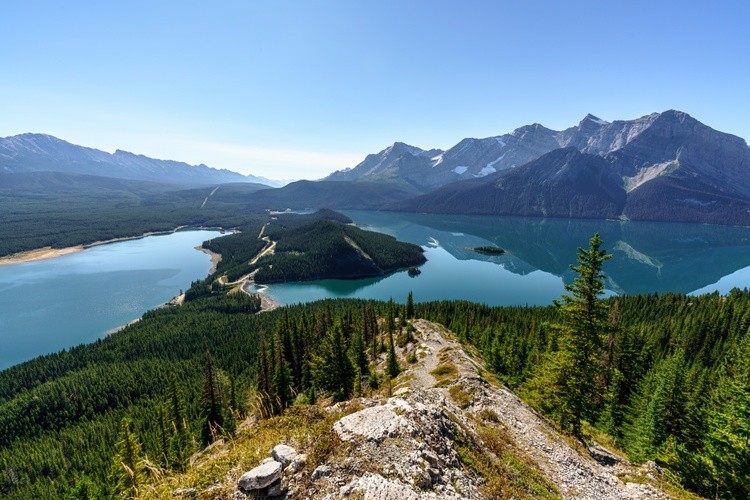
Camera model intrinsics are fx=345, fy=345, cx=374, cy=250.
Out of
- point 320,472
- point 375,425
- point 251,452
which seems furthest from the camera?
point 375,425

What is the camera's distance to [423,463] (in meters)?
13.8

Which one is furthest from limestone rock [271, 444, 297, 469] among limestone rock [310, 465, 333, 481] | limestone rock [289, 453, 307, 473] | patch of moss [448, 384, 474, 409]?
patch of moss [448, 384, 474, 409]

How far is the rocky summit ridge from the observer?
12.5m

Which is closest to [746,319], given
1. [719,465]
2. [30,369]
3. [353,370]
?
[719,465]

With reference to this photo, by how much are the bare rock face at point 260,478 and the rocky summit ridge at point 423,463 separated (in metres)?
0.03

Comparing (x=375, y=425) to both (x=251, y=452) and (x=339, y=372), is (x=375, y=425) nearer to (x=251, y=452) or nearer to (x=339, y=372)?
(x=251, y=452)

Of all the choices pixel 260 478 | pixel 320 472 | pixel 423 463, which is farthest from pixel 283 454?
pixel 423 463

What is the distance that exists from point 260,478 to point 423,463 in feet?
20.5

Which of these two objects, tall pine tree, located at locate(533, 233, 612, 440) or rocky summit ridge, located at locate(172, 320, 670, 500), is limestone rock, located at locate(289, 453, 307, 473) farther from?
A: tall pine tree, located at locate(533, 233, 612, 440)

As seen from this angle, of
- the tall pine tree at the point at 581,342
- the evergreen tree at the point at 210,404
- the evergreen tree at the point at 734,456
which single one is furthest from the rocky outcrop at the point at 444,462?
the evergreen tree at the point at 210,404

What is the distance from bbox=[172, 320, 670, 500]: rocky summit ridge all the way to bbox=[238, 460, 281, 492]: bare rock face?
0.03 metres

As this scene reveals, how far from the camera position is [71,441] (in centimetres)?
8300

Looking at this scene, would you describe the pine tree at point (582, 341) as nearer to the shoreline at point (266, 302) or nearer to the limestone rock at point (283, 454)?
the limestone rock at point (283, 454)

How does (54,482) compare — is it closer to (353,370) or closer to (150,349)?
(150,349)
